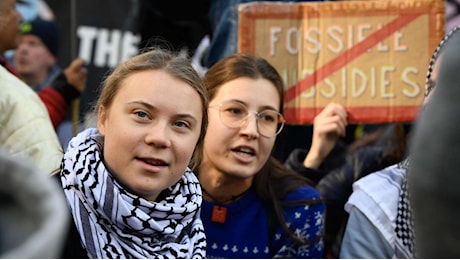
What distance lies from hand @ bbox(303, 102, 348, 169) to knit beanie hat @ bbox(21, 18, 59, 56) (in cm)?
236

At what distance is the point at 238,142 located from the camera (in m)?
3.11

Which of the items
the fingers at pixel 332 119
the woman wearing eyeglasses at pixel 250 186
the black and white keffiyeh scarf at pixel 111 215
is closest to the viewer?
the black and white keffiyeh scarf at pixel 111 215

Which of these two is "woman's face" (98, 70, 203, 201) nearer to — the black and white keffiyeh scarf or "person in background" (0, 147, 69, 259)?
the black and white keffiyeh scarf

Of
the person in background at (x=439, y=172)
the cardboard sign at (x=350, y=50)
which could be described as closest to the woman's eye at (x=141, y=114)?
the cardboard sign at (x=350, y=50)

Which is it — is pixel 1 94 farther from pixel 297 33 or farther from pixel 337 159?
pixel 337 159

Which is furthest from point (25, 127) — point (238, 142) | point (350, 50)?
point (350, 50)

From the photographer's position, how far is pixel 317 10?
11.8 ft

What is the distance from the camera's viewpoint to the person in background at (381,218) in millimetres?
2934

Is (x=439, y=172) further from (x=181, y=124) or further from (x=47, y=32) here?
(x=47, y=32)

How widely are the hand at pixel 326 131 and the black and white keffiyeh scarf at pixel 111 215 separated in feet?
4.05

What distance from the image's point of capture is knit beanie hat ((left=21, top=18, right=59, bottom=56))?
5.34m

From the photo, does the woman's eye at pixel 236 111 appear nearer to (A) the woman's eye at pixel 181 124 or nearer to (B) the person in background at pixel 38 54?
(A) the woman's eye at pixel 181 124

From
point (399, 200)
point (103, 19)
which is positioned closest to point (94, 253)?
point (399, 200)

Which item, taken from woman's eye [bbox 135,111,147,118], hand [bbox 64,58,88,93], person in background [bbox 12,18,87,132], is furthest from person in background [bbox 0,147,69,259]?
person in background [bbox 12,18,87,132]
